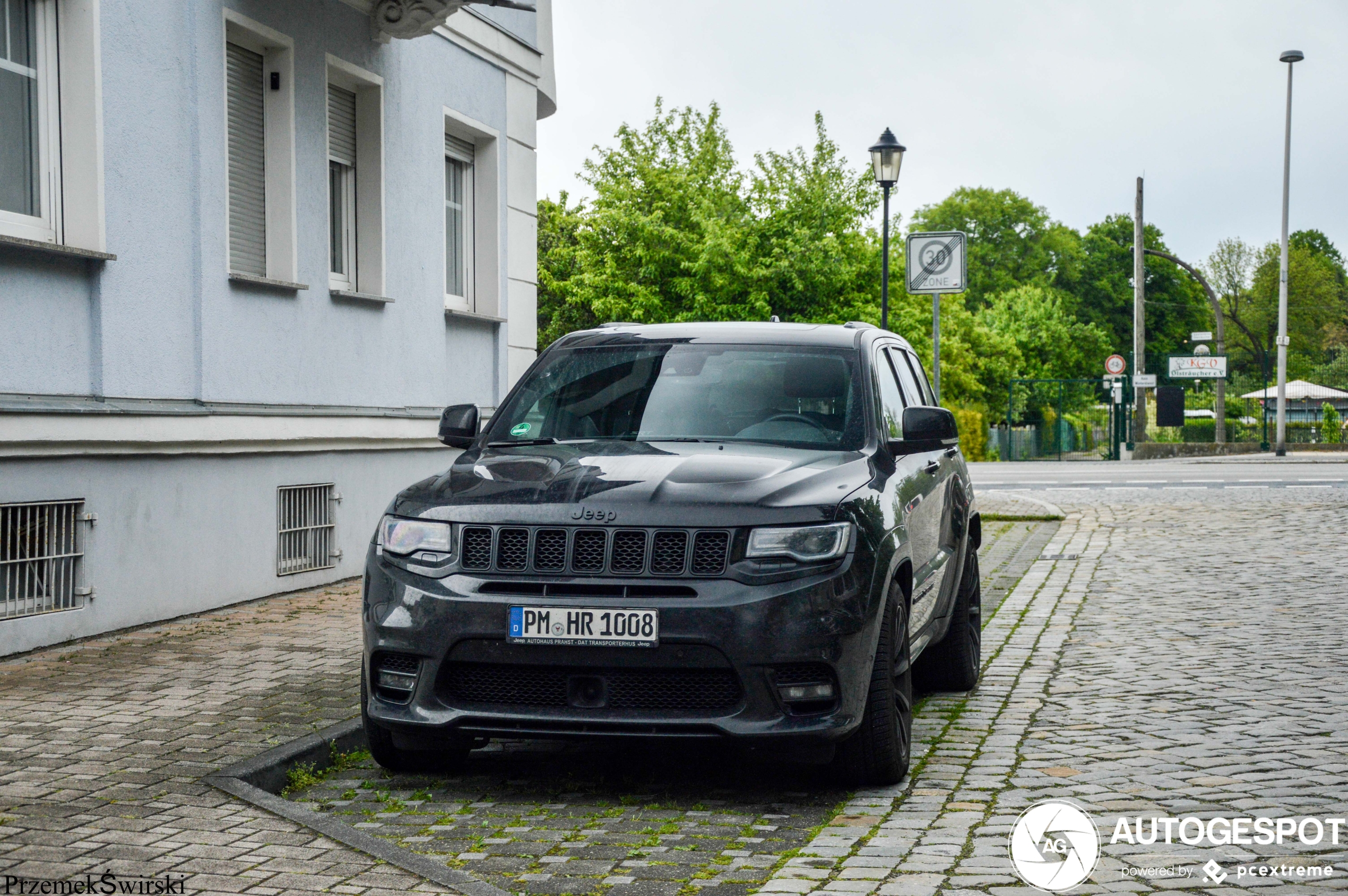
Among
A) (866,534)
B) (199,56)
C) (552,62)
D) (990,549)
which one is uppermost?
(552,62)

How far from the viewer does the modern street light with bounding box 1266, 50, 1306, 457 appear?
133 feet

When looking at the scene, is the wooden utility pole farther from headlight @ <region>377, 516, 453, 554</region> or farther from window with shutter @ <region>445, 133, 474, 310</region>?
headlight @ <region>377, 516, 453, 554</region>

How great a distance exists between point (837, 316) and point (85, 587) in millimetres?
35690

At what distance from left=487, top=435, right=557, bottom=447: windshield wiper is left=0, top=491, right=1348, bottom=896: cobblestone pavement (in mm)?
1243

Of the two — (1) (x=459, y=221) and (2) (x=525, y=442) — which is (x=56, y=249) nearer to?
(2) (x=525, y=442)

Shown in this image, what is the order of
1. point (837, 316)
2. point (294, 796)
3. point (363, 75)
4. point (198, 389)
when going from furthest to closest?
point (837, 316) < point (363, 75) < point (198, 389) < point (294, 796)

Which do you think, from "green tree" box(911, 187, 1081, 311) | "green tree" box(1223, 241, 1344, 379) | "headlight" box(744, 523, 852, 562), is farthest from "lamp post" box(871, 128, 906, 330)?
"green tree" box(1223, 241, 1344, 379)

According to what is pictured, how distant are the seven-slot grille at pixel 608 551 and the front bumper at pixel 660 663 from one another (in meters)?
0.05

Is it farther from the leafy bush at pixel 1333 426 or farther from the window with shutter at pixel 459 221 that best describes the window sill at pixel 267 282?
the leafy bush at pixel 1333 426

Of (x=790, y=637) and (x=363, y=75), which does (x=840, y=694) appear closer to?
(x=790, y=637)

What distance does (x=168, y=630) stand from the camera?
8.88 meters

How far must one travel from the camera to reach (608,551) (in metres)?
5.06

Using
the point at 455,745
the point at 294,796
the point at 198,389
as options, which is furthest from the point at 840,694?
the point at 198,389

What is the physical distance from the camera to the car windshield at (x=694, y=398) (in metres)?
6.16
